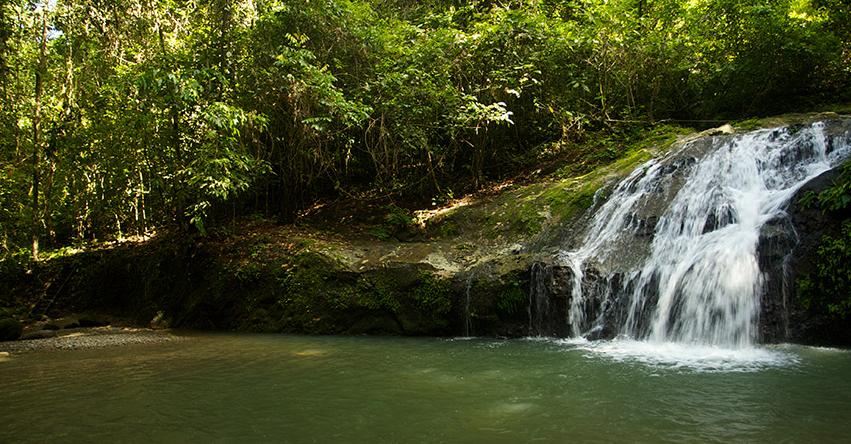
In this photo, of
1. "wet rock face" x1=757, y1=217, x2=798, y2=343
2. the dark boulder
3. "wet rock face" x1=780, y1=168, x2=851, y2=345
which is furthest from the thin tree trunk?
"wet rock face" x1=780, y1=168, x2=851, y2=345

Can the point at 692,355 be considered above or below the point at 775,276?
below

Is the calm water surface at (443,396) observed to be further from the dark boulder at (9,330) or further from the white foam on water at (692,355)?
the dark boulder at (9,330)

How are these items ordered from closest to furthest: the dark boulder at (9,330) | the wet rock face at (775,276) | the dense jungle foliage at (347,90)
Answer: the wet rock face at (775,276), the dark boulder at (9,330), the dense jungle foliage at (347,90)

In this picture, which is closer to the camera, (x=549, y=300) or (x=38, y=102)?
(x=549, y=300)

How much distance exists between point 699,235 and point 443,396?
4890 mm

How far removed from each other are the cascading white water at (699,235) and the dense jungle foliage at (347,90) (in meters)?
2.85

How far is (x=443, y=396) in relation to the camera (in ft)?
14.6

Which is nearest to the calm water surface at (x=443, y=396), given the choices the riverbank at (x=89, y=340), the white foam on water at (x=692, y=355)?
the white foam on water at (x=692, y=355)

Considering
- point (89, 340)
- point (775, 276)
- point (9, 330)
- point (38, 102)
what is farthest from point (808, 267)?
point (38, 102)

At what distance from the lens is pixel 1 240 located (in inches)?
562

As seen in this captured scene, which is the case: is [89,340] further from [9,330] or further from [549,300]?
[549,300]

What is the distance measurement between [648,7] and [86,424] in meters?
14.6

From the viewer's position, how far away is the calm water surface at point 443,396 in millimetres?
3574

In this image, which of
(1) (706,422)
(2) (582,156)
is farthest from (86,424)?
(2) (582,156)
